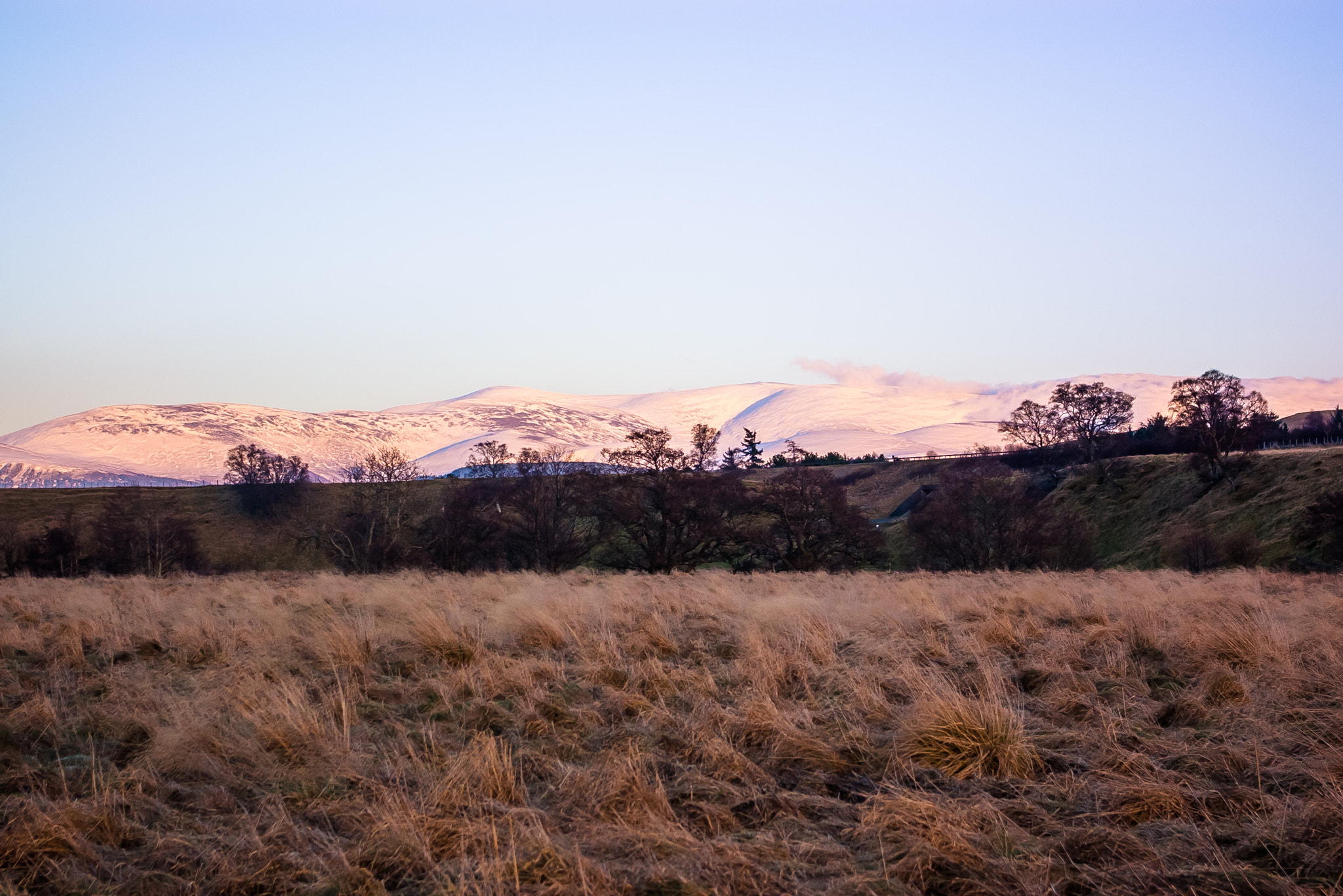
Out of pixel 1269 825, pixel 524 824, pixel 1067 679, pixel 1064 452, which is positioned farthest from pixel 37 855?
pixel 1064 452

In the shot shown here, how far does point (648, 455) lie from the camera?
54.4 m

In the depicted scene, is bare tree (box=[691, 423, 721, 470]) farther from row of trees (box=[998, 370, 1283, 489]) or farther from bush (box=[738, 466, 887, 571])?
row of trees (box=[998, 370, 1283, 489])

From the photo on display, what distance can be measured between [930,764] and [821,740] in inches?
28.4

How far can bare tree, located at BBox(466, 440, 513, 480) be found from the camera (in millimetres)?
69562

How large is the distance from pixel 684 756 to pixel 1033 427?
108 metres

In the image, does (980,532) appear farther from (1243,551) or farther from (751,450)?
(751,450)

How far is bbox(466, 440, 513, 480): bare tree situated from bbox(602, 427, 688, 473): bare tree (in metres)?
16.1

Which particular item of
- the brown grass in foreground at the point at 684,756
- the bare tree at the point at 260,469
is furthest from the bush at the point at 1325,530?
the bare tree at the point at 260,469

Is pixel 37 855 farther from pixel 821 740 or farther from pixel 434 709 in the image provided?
pixel 821 740

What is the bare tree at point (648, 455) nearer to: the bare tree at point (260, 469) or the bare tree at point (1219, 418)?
the bare tree at point (1219, 418)

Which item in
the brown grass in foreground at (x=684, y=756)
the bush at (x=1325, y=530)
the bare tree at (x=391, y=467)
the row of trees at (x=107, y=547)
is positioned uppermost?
the brown grass in foreground at (x=684, y=756)

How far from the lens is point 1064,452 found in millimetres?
88125

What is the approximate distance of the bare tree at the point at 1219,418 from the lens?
6297 cm

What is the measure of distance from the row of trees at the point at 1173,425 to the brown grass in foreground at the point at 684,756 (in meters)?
62.8
